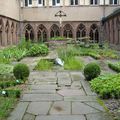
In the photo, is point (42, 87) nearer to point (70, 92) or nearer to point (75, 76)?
point (70, 92)

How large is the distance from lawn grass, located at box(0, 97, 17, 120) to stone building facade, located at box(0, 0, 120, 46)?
26.8 meters

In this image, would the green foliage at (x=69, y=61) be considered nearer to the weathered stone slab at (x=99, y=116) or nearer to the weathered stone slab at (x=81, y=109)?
the weathered stone slab at (x=81, y=109)

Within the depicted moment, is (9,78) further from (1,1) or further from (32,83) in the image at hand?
(1,1)

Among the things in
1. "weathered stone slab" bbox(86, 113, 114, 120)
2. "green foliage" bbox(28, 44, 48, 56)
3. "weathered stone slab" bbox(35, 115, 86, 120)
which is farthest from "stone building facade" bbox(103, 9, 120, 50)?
"weathered stone slab" bbox(35, 115, 86, 120)

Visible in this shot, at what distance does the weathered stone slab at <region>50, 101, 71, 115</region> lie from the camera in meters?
Result: 6.82

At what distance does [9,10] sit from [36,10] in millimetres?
4918

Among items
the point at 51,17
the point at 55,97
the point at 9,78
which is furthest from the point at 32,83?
the point at 51,17

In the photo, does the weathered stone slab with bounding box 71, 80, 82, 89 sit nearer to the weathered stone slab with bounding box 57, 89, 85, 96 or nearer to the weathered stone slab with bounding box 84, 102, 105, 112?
the weathered stone slab with bounding box 57, 89, 85, 96

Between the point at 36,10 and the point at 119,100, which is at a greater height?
the point at 36,10

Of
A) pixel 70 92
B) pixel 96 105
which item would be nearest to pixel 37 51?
pixel 70 92

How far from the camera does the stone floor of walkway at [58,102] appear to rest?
6534mm

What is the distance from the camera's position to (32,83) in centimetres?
1036

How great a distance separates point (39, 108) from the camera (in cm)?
714

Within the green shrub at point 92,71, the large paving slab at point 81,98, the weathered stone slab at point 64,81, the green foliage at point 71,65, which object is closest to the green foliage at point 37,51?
the green foliage at point 71,65
